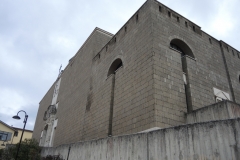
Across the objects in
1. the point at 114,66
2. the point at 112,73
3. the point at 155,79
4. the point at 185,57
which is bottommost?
the point at 155,79

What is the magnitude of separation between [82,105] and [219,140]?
11845mm

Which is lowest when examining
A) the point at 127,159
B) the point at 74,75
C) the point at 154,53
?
the point at 127,159

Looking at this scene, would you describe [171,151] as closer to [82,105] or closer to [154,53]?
[154,53]

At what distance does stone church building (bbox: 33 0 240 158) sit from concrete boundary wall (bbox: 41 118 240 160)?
6.36 ft

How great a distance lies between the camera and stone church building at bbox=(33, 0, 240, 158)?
829cm

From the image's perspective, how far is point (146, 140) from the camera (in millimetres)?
5461

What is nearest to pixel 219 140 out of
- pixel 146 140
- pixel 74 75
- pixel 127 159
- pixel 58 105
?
pixel 146 140

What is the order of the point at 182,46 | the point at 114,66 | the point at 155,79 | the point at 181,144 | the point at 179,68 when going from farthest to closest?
1. the point at 114,66
2. the point at 182,46
3. the point at 179,68
4. the point at 155,79
5. the point at 181,144

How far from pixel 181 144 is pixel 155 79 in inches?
162

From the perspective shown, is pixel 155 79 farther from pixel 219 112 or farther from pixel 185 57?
pixel 185 57

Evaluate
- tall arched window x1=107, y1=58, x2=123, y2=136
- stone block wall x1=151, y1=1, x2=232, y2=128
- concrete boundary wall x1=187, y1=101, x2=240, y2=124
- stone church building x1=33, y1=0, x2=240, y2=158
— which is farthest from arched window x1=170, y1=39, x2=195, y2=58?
concrete boundary wall x1=187, y1=101, x2=240, y2=124

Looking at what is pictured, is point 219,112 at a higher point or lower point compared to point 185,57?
lower

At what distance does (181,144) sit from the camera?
4605 millimetres

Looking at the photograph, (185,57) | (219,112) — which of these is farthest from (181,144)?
(185,57)
